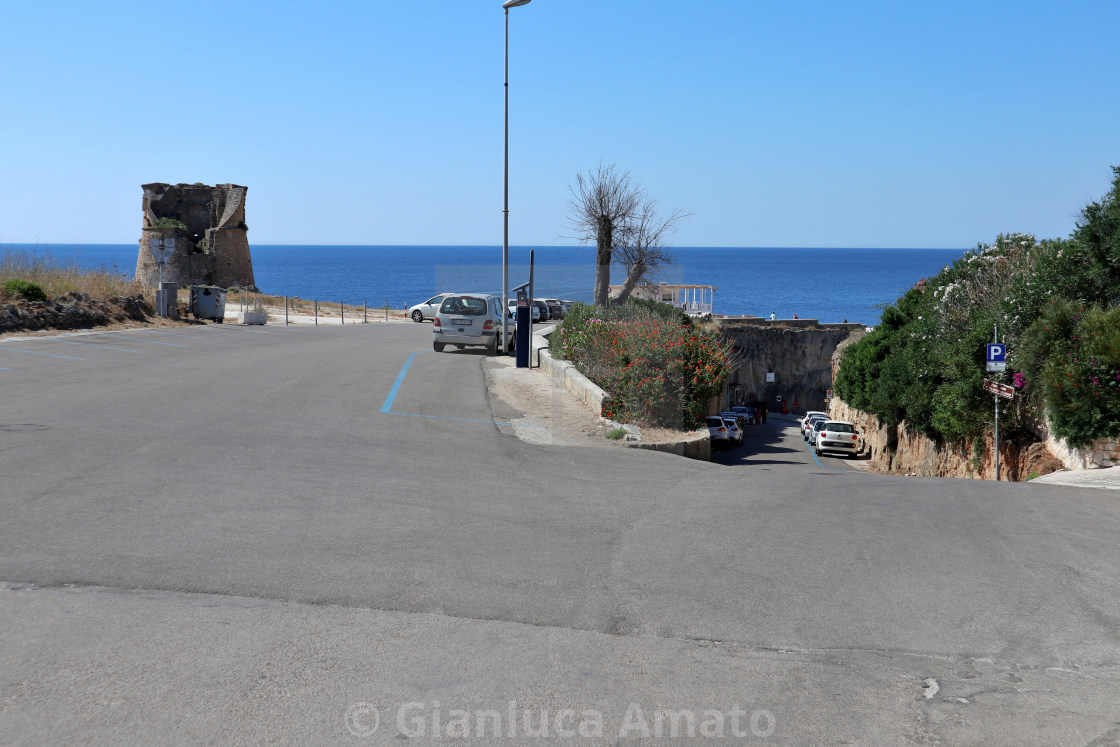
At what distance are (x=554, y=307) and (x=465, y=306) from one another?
31.4m

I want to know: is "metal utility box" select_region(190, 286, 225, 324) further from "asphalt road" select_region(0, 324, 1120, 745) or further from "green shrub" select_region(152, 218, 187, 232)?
"green shrub" select_region(152, 218, 187, 232)

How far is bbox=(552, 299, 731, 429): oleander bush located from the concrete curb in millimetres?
306

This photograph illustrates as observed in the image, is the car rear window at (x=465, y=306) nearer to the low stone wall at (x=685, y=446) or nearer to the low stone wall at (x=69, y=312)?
the low stone wall at (x=69, y=312)

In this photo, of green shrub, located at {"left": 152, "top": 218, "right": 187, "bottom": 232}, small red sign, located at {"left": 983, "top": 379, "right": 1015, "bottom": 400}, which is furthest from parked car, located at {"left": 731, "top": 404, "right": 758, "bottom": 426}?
green shrub, located at {"left": 152, "top": 218, "right": 187, "bottom": 232}

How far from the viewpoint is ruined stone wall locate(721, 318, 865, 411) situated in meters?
60.0

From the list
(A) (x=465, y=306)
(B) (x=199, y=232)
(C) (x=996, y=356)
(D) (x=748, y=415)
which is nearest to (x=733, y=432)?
A: (A) (x=465, y=306)

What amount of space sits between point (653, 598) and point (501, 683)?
165 centimetres

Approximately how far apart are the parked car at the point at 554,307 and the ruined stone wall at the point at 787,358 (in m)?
11.1

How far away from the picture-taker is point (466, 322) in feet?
81.6

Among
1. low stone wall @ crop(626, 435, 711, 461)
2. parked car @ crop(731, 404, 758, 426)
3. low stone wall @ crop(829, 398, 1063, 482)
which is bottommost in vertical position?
parked car @ crop(731, 404, 758, 426)

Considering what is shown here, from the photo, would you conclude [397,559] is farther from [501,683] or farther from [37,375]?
[37,375]

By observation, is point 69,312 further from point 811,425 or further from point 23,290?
point 811,425

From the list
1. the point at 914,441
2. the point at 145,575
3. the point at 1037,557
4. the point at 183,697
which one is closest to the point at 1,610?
the point at 145,575

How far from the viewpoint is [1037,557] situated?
7254mm
